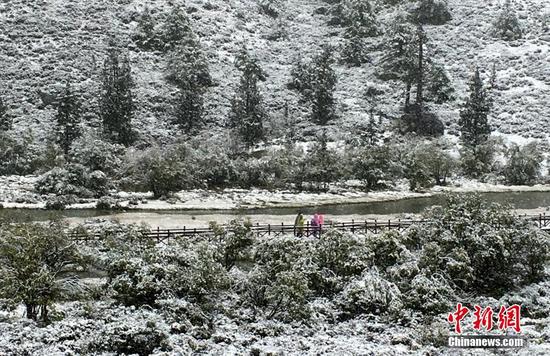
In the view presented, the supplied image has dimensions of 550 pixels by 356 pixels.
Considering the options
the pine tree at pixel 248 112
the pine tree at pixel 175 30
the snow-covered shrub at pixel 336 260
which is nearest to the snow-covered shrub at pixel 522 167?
the pine tree at pixel 248 112

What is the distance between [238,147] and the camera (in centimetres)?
5941

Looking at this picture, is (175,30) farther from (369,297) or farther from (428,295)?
(428,295)

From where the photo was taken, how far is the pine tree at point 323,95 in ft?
223

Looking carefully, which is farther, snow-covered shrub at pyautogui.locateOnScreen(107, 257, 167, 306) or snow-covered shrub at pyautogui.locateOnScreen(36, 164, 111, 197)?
snow-covered shrub at pyautogui.locateOnScreen(36, 164, 111, 197)

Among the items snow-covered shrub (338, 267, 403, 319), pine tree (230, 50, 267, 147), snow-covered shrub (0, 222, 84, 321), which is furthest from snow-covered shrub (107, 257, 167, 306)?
pine tree (230, 50, 267, 147)

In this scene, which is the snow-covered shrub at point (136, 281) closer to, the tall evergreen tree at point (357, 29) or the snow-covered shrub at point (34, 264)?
the snow-covered shrub at point (34, 264)

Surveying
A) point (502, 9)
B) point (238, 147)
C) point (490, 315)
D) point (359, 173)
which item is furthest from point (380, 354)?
point (502, 9)

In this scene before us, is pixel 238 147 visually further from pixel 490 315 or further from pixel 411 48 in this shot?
pixel 490 315

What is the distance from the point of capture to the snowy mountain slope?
6625 centimetres

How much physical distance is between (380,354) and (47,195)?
107 ft

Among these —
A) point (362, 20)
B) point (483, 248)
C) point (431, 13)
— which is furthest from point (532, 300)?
point (431, 13)

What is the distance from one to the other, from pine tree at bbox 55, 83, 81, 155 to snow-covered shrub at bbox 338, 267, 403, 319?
4039 centimetres

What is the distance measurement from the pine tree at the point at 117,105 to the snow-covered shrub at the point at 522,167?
38467mm

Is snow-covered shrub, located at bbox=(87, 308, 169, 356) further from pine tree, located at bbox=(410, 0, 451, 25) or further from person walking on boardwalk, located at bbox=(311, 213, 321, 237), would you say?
pine tree, located at bbox=(410, 0, 451, 25)
